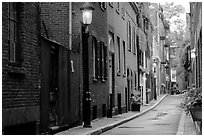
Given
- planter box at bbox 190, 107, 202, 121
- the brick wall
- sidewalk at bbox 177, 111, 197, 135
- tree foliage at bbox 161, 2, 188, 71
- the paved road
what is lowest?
the paved road

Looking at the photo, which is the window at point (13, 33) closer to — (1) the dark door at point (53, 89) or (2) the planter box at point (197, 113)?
(1) the dark door at point (53, 89)

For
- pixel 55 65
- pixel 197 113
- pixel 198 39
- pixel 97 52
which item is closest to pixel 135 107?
pixel 198 39

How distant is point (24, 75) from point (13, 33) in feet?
3.09

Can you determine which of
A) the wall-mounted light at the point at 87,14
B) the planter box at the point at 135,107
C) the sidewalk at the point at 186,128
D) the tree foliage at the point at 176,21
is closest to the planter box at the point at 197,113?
the sidewalk at the point at 186,128

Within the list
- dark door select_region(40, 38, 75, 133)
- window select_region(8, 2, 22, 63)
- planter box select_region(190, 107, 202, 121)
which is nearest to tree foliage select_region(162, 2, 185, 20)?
dark door select_region(40, 38, 75, 133)

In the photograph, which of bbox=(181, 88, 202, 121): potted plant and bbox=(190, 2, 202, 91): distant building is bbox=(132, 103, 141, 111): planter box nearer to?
bbox=(190, 2, 202, 91): distant building

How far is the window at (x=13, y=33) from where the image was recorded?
1029 cm

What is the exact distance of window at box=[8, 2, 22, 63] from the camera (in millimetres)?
10285

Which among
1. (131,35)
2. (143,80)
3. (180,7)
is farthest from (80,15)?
(180,7)

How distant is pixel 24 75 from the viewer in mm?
10695

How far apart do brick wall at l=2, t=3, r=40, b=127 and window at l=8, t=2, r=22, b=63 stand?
4.4 inches

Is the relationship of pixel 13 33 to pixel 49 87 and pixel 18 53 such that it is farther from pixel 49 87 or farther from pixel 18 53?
pixel 49 87

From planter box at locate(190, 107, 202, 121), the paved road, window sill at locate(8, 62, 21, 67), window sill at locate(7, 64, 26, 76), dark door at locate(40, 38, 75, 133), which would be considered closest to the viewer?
window sill at locate(7, 64, 26, 76)

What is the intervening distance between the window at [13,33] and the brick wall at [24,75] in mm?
113
